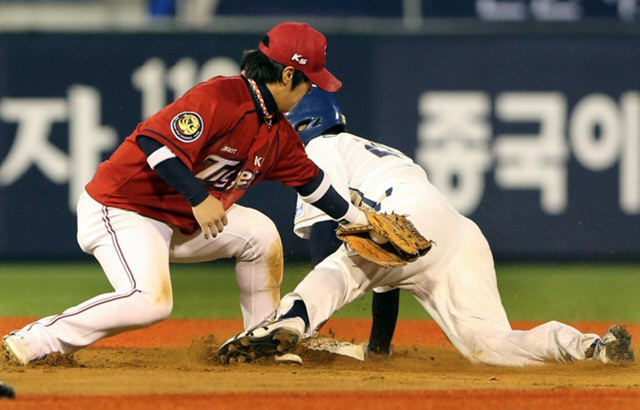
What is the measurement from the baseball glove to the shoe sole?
468 millimetres

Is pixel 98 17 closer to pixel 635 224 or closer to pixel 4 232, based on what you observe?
pixel 4 232

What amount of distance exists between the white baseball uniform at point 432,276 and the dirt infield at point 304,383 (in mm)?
111

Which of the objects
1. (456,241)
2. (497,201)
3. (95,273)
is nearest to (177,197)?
(456,241)

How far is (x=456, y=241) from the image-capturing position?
5125 millimetres

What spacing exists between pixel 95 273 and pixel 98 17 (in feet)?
7.05

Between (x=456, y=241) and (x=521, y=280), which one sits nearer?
(x=456, y=241)

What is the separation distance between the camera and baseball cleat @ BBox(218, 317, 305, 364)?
4578mm

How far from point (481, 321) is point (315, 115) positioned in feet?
4.24

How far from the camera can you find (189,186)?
4461 mm

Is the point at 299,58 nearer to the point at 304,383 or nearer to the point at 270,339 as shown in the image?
the point at 270,339

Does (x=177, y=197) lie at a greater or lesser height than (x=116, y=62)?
lesser

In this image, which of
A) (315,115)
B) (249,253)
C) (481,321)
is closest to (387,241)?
(481,321)

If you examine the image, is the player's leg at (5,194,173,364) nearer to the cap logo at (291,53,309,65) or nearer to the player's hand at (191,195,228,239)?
the player's hand at (191,195,228,239)

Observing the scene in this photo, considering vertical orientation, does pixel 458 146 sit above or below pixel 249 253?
above
